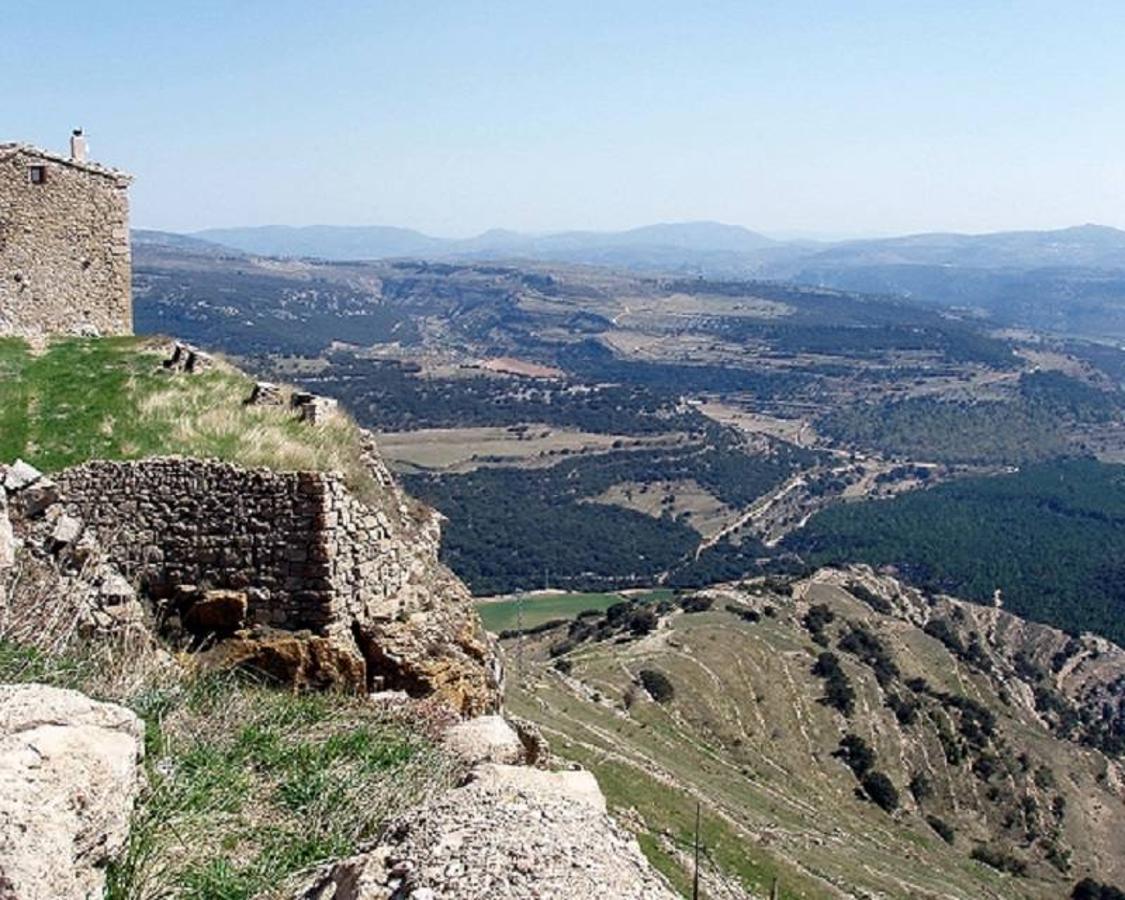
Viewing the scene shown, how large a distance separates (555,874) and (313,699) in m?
5.55

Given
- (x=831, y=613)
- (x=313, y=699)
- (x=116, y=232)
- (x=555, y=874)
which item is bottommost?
(x=831, y=613)

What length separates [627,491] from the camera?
15538cm

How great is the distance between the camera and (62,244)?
18.4 metres

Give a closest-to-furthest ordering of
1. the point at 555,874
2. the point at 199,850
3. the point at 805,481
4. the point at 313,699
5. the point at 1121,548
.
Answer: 1. the point at 555,874
2. the point at 199,850
3. the point at 313,699
4. the point at 1121,548
5. the point at 805,481

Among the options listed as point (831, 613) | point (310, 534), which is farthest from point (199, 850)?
point (831, 613)

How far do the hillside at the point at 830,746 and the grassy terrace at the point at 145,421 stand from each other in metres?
12.0

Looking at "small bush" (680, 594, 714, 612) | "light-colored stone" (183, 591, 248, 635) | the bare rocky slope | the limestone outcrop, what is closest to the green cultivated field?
"small bush" (680, 594, 714, 612)

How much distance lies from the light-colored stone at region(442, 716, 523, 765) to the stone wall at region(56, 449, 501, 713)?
262 cm

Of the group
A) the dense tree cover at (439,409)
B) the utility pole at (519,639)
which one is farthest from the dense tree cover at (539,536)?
the dense tree cover at (439,409)

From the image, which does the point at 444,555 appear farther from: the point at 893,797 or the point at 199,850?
the point at 199,850

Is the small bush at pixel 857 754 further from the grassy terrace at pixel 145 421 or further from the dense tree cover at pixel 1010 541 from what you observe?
the dense tree cover at pixel 1010 541

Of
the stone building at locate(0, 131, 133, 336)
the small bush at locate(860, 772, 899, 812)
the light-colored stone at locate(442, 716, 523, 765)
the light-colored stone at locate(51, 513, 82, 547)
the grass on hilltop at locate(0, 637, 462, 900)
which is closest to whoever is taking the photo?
the grass on hilltop at locate(0, 637, 462, 900)

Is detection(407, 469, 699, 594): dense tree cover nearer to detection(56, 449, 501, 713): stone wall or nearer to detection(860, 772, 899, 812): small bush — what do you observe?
detection(860, 772, 899, 812): small bush

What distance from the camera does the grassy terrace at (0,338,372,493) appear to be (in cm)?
1316
